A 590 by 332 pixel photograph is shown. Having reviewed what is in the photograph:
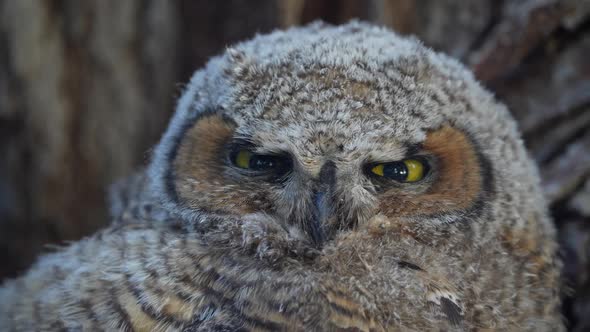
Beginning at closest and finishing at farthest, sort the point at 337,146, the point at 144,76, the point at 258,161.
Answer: the point at 337,146, the point at 258,161, the point at 144,76

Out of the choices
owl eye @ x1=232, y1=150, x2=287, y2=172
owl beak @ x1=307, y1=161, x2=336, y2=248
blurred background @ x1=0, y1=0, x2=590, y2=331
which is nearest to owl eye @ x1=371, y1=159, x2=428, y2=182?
owl beak @ x1=307, y1=161, x2=336, y2=248

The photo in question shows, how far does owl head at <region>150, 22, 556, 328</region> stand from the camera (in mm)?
1552

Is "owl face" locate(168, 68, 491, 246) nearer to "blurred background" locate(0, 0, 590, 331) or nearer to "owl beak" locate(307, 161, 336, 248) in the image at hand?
"owl beak" locate(307, 161, 336, 248)

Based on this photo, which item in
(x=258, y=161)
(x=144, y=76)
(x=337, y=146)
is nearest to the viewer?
(x=337, y=146)

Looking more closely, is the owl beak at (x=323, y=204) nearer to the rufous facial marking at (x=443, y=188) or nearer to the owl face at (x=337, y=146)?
the owl face at (x=337, y=146)

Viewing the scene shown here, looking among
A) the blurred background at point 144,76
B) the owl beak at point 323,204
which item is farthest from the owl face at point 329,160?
the blurred background at point 144,76

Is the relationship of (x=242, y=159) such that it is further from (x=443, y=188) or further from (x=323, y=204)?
(x=443, y=188)

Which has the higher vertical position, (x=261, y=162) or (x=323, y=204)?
(x=261, y=162)

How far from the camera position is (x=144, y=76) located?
262 centimetres

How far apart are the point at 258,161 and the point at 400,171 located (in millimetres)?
372

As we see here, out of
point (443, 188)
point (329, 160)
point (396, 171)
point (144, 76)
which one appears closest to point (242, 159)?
point (329, 160)

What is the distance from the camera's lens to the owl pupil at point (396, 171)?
1.60m

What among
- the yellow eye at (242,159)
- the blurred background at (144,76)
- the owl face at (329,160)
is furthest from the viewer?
the blurred background at (144,76)

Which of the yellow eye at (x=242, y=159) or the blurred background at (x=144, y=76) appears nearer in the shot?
the yellow eye at (x=242, y=159)
